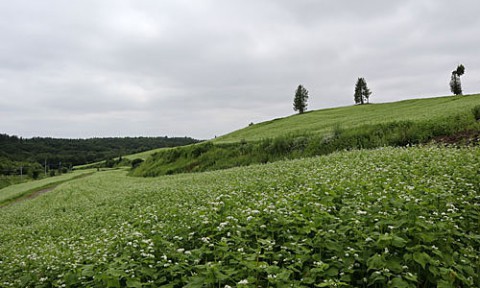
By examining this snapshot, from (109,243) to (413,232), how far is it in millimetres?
5497

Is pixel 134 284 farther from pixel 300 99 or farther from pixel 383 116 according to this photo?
pixel 300 99

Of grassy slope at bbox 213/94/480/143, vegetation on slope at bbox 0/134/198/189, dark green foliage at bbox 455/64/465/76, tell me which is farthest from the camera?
vegetation on slope at bbox 0/134/198/189

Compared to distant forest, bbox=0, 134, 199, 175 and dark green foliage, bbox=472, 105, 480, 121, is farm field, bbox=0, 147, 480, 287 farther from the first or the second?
distant forest, bbox=0, 134, 199, 175

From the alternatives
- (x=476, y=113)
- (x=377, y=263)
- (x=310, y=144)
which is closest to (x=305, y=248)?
(x=377, y=263)

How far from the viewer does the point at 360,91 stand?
91125 mm

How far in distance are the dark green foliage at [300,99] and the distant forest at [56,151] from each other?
239ft

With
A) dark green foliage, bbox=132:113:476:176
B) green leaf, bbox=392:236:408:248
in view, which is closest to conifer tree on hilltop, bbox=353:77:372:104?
dark green foliage, bbox=132:113:476:176

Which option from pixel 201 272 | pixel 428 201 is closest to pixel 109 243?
pixel 201 272

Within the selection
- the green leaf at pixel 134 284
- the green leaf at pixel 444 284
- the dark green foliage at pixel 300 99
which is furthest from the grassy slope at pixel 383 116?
the dark green foliage at pixel 300 99

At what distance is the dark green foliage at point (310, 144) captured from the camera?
19.5 metres

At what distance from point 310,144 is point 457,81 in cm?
6406

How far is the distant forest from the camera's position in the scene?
344 ft

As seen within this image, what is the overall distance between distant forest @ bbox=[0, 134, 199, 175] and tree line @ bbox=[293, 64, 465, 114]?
73335mm

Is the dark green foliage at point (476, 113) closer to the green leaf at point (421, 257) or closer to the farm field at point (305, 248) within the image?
the farm field at point (305, 248)
